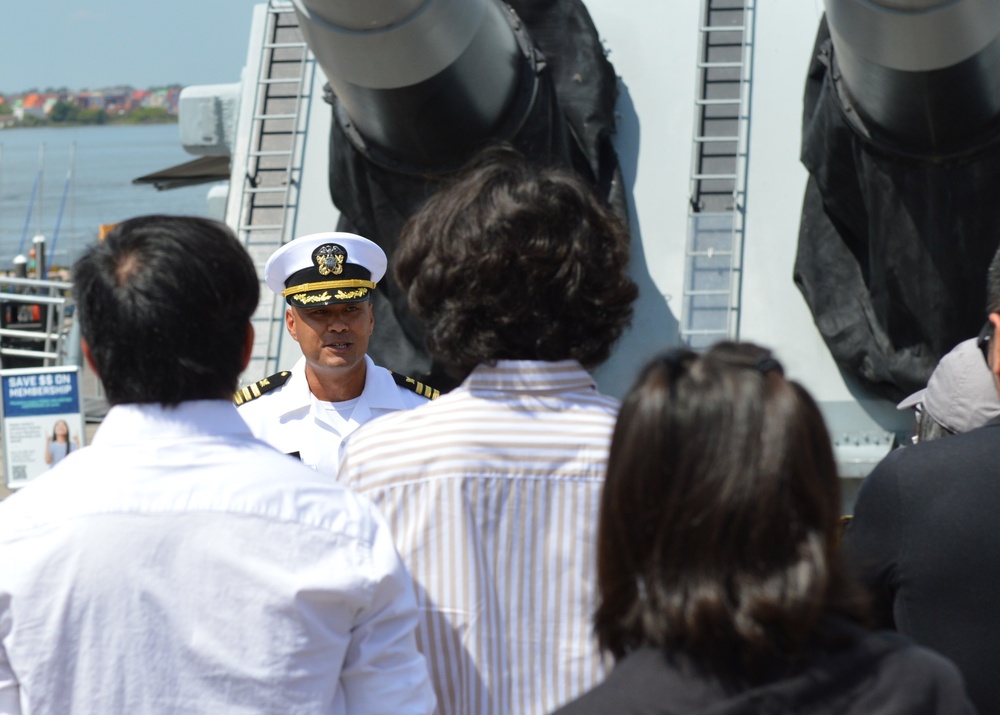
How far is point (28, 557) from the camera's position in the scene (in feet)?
5.32

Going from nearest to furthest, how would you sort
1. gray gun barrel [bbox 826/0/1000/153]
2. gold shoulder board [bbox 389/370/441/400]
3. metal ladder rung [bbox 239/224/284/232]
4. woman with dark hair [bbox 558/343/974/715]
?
woman with dark hair [bbox 558/343/974/715], gray gun barrel [bbox 826/0/1000/153], gold shoulder board [bbox 389/370/441/400], metal ladder rung [bbox 239/224/284/232]

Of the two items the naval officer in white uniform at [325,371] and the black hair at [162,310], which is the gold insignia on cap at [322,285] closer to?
the naval officer in white uniform at [325,371]

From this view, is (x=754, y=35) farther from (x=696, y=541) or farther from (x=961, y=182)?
(x=696, y=541)

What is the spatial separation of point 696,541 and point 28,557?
2.72ft

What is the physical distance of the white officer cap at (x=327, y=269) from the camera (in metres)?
3.32

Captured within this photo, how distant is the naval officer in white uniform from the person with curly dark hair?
1354 mm

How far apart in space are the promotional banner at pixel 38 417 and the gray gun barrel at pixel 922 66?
396 cm

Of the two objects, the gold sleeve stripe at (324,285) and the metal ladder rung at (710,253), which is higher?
the metal ladder rung at (710,253)

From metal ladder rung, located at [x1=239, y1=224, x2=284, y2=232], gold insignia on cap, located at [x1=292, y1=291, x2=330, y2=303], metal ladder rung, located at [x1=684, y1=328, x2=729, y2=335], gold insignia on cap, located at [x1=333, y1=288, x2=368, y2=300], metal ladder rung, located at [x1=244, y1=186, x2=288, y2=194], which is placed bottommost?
metal ladder rung, located at [x1=684, y1=328, x2=729, y2=335]

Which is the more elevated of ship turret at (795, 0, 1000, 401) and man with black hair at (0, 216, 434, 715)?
ship turret at (795, 0, 1000, 401)

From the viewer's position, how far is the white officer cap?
332cm

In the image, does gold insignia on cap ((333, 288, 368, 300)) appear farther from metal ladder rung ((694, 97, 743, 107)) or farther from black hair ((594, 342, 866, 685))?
→ black hair ((594, 342, 866, 685))

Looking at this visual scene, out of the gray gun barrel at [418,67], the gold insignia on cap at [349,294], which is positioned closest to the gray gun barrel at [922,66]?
the gray gun barrel at [418,67]

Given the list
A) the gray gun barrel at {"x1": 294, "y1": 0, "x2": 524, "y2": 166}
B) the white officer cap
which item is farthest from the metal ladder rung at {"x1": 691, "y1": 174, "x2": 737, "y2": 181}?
the white officer cap
